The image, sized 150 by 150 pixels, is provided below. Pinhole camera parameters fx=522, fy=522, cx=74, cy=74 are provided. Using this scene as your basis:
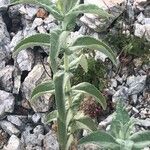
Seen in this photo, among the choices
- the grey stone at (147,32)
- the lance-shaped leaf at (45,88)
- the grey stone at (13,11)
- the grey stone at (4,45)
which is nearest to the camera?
the lance-shaped leaf at (45,88)

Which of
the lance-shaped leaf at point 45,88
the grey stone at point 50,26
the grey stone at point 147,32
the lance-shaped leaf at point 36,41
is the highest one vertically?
the grey stone at point 50,26

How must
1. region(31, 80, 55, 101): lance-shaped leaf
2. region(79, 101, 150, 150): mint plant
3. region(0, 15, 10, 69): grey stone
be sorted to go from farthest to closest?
region(0, 15, 10, 69): grey stone, region(31, 80, 55, 101): lance-shaped leaf, region(79, 101, 150, 150): mint plant

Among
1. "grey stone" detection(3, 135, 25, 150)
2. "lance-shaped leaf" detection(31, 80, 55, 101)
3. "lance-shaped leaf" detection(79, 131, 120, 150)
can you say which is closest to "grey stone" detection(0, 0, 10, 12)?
"grey stone" detection(3, 135, 25, 150)

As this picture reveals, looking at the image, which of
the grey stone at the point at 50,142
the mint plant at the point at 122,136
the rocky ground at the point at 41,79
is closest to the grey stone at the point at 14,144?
the rocky ground at the point at 41,79

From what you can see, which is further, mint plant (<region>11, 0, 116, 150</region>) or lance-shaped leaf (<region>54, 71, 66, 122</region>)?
lance-shaped leaf (<region>54, 71, 66, 122</region>)

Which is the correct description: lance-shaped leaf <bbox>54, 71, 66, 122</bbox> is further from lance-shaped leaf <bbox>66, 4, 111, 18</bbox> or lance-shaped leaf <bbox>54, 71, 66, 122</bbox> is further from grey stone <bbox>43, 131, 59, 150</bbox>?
grey stone <bbox>43, 131, 59, 150</bbox>

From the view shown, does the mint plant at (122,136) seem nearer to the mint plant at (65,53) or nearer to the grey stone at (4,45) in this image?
the mint plant at (65,53)

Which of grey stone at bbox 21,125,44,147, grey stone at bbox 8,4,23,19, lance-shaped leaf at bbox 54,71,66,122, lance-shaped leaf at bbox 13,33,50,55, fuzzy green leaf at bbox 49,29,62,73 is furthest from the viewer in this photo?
grey stone at bbox 8,4,23,19

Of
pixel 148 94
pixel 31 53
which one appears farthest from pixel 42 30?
pixel 148 94
